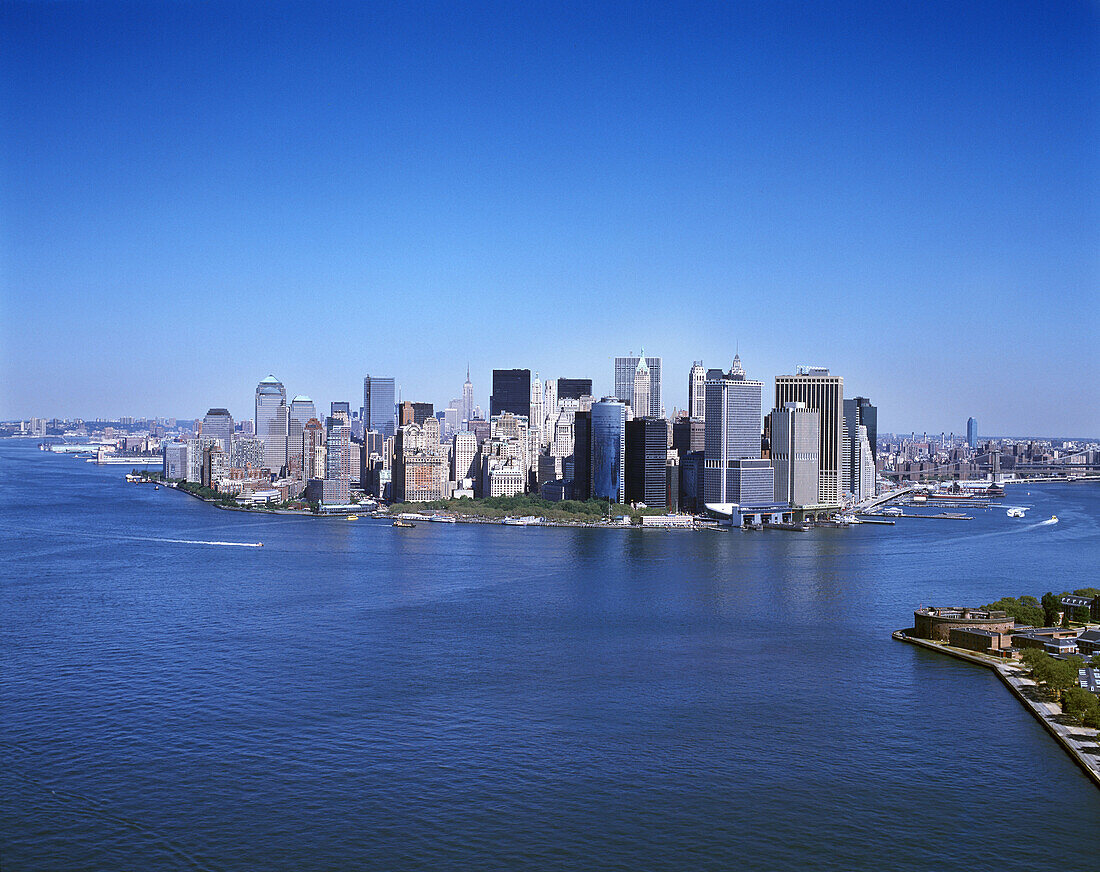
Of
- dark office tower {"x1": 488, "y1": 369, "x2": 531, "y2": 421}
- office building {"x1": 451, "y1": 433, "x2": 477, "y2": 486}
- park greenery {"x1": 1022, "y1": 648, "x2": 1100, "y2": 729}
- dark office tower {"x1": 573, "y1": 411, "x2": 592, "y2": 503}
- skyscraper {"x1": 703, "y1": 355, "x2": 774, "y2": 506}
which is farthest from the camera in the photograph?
dark office tower {"x1": 488, "y1": 369, "x2": 531, "y2": 421}

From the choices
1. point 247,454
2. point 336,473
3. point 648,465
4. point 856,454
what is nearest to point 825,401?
point 856,454

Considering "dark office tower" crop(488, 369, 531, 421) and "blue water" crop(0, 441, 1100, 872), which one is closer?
"blue water" crop(0, 441, 1100, 872)

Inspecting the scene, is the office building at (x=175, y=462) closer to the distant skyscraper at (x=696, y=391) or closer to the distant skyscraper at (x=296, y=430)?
the distant skyscraper at (x=296, y=430)

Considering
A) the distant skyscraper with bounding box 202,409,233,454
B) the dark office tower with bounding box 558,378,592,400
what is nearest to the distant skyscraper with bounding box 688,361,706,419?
the dark office tower with bounding box 558,378,592,400

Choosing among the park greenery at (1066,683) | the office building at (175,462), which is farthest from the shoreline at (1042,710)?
the office building at (175,462)

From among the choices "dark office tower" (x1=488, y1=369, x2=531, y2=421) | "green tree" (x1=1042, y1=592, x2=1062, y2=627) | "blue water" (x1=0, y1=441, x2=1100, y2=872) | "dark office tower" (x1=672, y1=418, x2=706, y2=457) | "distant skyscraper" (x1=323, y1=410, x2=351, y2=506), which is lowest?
"blue water" (x1=0, y1=441, x2=1100, y2=872)

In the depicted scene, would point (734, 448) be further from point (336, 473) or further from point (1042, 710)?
point (1042, 710)

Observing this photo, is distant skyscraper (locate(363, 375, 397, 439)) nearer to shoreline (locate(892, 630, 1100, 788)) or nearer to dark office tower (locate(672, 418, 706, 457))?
dark office tower (locate(672, 418, 706, 457))
